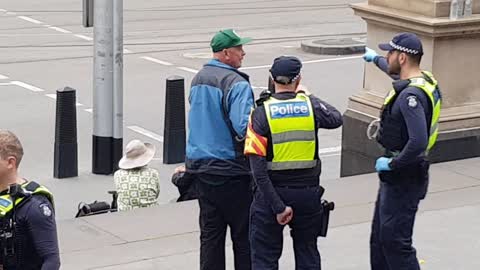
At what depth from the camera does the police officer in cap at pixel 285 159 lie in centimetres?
682

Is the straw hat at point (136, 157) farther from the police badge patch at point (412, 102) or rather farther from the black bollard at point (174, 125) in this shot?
the black bollard at point (174, 125)

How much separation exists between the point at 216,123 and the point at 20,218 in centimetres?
256

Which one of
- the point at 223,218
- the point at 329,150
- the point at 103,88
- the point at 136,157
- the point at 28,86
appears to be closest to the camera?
the point at 223,218

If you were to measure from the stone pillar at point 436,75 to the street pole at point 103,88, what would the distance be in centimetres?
271

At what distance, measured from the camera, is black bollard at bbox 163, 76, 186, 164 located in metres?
13.1

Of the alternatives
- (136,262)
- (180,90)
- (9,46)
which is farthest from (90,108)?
(136,262)

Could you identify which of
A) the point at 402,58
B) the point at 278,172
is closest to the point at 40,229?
the point at 278,172

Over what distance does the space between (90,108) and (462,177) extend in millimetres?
6669

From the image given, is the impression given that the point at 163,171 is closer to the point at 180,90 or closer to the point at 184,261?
the point at 180,90

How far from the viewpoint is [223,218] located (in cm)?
754

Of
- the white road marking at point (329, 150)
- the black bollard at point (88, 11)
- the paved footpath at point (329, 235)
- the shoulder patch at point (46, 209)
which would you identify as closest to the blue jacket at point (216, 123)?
the paved footpath at point (329, 235)

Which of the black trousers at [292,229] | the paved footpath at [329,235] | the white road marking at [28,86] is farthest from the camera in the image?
the white road marking at [28,86]

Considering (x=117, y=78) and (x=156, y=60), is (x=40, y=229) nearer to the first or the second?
(x=117, y=78)

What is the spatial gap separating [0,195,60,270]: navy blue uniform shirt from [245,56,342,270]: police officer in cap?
6.59ft
